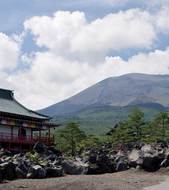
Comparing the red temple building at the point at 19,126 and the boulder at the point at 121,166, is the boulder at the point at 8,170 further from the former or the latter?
the red temple building at the point at 19,126

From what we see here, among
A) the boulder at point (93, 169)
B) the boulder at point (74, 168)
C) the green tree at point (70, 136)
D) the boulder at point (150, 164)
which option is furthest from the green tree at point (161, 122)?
the boulder at point (74, 168)

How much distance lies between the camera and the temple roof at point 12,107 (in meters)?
78.0

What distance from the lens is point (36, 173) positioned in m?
38.0

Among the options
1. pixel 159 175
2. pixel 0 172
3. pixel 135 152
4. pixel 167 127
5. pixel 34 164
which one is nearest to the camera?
pixel 0 172

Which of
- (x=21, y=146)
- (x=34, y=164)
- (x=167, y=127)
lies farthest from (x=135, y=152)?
(x=167, y=127)

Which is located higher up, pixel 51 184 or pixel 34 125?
pixel 34 125

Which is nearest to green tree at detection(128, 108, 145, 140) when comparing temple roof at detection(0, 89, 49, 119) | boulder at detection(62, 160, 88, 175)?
temple roof at detection(0, 89, 49, 119)

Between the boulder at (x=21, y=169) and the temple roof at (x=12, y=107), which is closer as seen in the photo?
the boulder at (x=21, y=169)

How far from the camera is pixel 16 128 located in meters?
76.8

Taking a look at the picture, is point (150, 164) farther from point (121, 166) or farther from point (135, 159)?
point (121, 166)

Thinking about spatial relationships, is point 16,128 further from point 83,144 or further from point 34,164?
point 34,164

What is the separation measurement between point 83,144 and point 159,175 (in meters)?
42.7

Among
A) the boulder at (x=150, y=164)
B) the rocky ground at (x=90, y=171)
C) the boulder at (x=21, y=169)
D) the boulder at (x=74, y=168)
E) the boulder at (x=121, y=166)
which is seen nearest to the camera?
the rocky ground at (x=90, y=171)

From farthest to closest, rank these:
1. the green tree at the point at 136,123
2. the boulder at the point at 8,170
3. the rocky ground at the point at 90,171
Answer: the green tree at the point at 136,123 < the boulder at the point at 8,170 < the rocky ground at the point at 90,171
